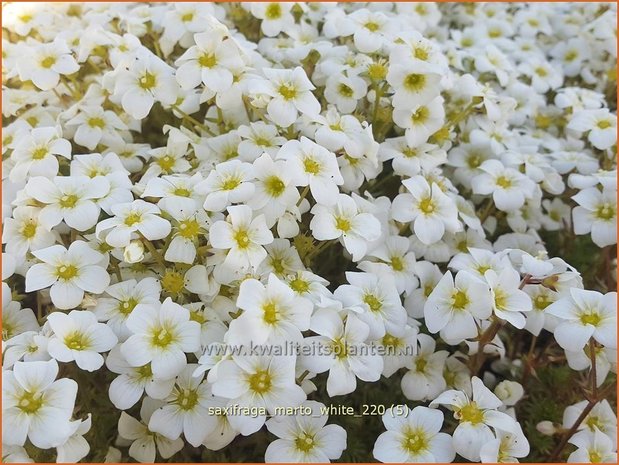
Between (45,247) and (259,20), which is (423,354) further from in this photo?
(259,20)

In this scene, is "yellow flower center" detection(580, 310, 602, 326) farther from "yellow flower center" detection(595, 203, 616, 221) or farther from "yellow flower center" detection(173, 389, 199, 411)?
"yellow flower center" detection(173, 389, 199, 411)

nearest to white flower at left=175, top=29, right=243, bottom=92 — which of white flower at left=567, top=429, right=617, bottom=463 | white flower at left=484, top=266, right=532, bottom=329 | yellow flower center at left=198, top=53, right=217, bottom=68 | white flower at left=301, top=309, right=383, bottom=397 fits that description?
yellow flower center at left=198, top=53, right=217, bottom=68

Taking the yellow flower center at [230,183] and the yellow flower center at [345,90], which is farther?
the yellow flower center at [345,90]

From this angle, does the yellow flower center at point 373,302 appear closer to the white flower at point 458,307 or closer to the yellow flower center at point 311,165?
the white flower at point 458,307

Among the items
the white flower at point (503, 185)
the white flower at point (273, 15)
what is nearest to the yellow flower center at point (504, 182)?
the white flower at point (503, 185)

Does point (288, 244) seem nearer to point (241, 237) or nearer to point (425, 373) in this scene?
point (241, 237)
